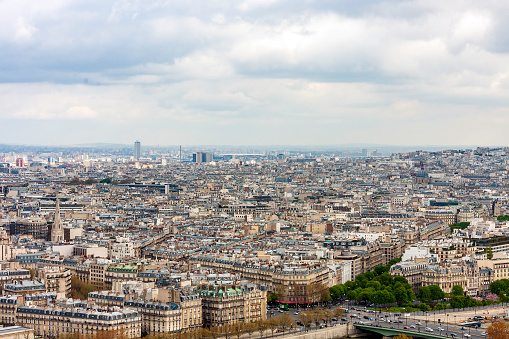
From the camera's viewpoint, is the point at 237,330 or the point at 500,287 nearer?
the point at 237,330

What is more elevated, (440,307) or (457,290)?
(457,290)

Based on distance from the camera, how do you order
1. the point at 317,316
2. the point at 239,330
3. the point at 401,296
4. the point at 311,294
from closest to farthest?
the point at 239,330
the point at 317,316
the point at 311,294
the point at 401,296

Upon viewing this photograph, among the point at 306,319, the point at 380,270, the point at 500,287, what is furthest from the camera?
the point at 380,270

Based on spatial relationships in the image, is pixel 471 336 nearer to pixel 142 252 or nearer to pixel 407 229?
pixel 142 252

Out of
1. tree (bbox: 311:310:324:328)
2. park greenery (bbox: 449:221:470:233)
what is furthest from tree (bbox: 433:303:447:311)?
park greenery (bbox: 449:221:470:233)

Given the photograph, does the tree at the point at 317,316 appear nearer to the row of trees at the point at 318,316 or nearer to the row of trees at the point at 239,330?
the row of trees at the point at 318,316

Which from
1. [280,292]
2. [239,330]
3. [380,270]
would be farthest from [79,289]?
[380,270]

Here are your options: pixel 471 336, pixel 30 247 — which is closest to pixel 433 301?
pixel 471 336

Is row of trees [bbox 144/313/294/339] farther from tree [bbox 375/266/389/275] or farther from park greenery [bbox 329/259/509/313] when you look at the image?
tree [bbox 375/266/389/275]

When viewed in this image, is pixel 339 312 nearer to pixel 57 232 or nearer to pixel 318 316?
pixel 318 316
